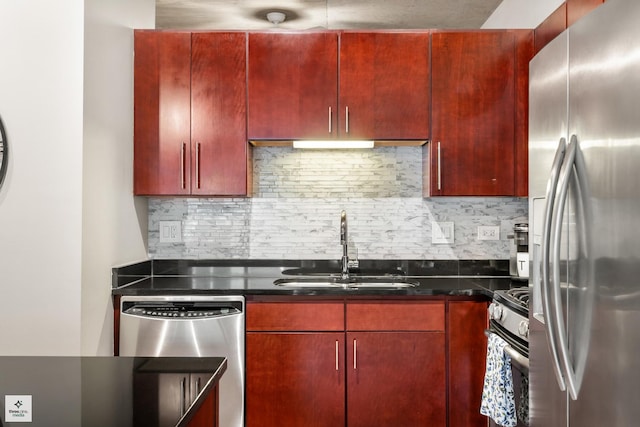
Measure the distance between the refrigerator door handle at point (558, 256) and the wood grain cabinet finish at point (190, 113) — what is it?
1896mm

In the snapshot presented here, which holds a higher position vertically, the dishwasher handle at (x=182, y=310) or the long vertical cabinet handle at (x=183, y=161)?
the long vertical cabinet handle at (x=183, y=161)

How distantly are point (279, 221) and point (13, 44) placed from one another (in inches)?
62.4

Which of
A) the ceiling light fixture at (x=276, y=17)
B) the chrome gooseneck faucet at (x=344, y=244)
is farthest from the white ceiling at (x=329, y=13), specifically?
the chrome gooseneck faucet at (x=344, y=244)

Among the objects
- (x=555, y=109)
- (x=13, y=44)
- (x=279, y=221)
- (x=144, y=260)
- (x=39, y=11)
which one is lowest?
(x=144, y=260)

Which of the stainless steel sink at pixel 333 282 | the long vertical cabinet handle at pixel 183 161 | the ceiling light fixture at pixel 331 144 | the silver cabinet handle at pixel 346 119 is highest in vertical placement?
the silver cabinet handle at pixel 346 119

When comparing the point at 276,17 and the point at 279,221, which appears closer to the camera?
the point at 279,221

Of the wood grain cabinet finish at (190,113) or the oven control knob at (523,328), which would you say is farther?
the wood grain cabinet finish at (190,113)

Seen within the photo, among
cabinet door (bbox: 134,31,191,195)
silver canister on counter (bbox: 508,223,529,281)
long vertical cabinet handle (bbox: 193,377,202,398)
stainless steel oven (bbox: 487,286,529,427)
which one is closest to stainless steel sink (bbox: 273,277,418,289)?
silver canister on counter (bbox: 508,223,529,281)

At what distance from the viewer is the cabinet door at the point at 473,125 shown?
284cm

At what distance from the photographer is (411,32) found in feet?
9.37

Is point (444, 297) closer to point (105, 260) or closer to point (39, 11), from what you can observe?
point (105, 260)

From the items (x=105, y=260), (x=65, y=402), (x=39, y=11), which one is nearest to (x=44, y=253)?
(x=105, y=260)

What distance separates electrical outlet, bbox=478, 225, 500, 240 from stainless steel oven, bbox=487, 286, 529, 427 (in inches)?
29.5

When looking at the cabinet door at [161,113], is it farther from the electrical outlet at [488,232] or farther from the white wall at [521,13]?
the white wall at [521,13]
